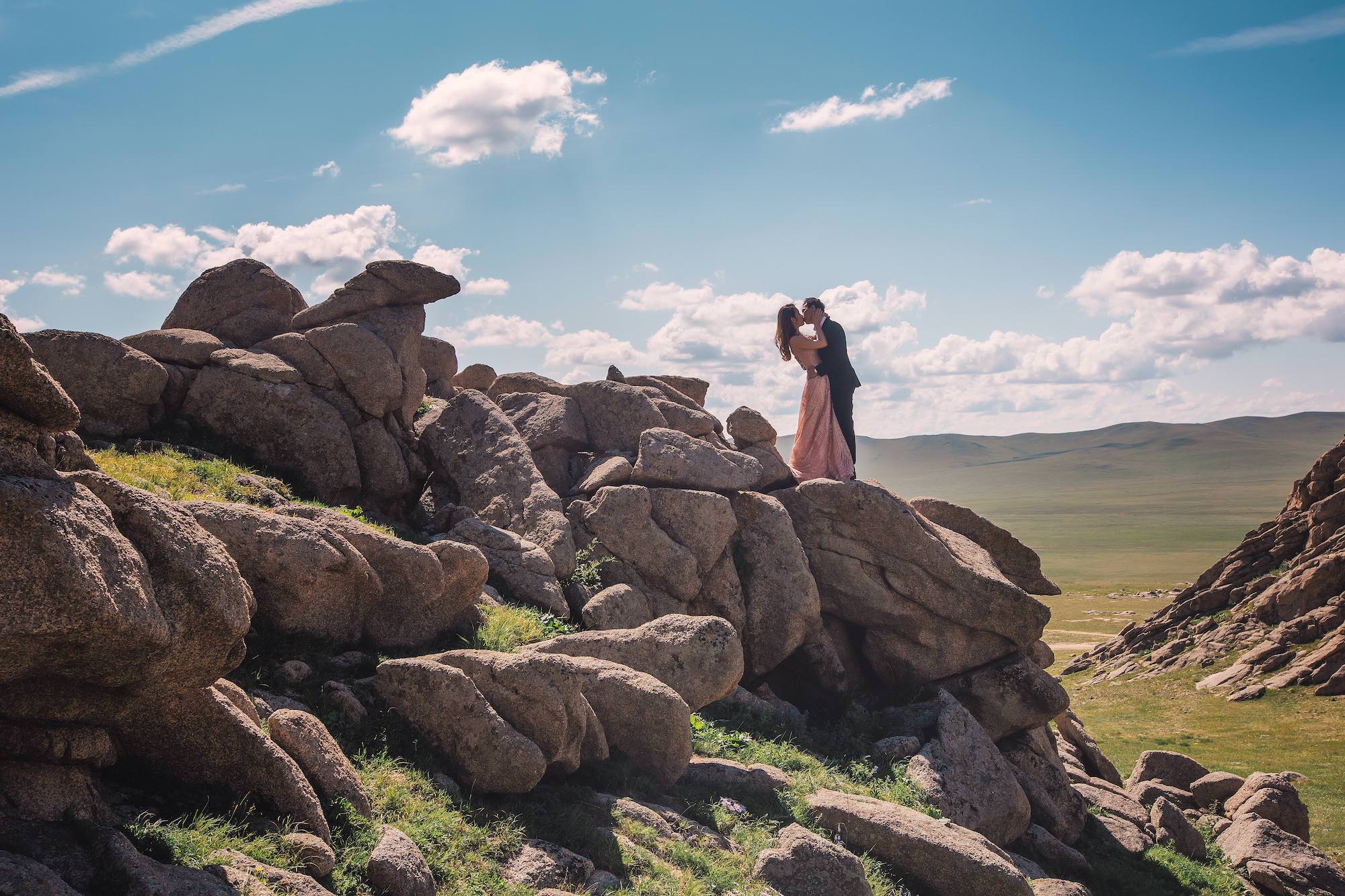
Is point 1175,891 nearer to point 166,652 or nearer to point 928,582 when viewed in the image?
point 928,582

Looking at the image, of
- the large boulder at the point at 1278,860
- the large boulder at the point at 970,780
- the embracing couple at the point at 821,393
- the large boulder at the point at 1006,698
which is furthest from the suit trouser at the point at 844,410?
the large boulder at the point at 1278,860

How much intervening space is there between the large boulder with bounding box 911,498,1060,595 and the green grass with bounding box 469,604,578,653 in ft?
47.1

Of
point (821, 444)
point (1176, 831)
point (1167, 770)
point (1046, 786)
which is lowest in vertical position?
point (1167, 770)

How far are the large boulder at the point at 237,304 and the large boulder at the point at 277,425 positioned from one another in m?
2.67

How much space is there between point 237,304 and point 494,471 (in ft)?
25.0

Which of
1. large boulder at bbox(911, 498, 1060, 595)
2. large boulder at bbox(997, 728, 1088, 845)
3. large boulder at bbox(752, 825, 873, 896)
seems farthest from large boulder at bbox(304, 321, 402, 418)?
large boulder at bbox(997, 728, 1088, 845)

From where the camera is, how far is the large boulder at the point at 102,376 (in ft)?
56.9

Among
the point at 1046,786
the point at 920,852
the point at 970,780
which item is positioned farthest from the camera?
the point at 1046,786

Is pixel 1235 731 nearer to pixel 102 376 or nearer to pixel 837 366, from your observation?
pixel 837 366

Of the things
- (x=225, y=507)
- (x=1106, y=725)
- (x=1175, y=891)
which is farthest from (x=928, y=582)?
(x=1106, y=725)

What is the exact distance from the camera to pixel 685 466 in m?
21.7

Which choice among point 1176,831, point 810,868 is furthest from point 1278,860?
point 810,868

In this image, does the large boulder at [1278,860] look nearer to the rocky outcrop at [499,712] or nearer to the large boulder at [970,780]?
the large boulder at [970,780]

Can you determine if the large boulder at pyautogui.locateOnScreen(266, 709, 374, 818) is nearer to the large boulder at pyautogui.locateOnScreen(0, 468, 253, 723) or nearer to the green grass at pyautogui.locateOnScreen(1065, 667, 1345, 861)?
the large boulder at pyautogui.locateOnScreen(0, 468, 253, 723)
